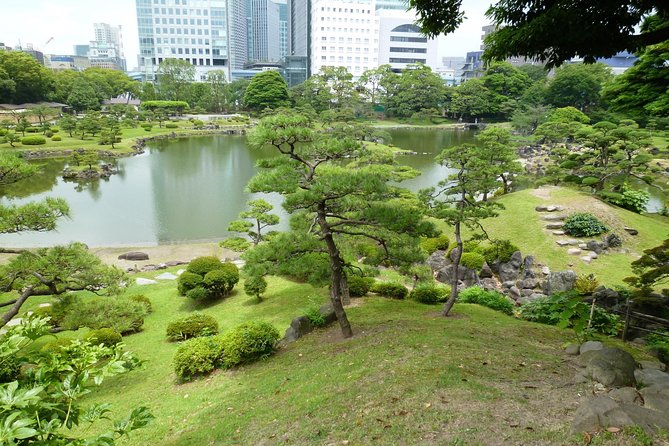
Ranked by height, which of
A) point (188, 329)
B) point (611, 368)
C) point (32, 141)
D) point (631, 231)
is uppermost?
point (32, 141)

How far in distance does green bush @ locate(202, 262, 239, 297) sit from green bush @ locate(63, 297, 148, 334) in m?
3.12

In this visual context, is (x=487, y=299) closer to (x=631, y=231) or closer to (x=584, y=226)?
(x=584, y=226)

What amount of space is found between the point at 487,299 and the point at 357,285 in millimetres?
3230

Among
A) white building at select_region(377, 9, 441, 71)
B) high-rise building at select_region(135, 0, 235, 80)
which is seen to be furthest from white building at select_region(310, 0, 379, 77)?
high-rise building at select_region(135, 0, 235, 80)

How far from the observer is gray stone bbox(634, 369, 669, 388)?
460 cm

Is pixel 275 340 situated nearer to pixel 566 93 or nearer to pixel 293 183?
pixel 293 183

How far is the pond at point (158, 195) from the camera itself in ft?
58.4

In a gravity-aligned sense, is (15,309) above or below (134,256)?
above

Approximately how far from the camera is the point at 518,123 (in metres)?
43.0

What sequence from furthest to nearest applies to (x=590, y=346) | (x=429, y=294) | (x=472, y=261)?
(x=472, y=261) < (x=429, y=294) < (x=590, y=346)

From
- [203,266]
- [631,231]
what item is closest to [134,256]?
[203,266]

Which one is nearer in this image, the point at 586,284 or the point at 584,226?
the point at 586,284

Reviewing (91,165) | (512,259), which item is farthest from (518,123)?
(91,165)

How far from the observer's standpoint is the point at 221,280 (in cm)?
1117
